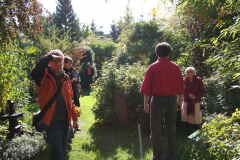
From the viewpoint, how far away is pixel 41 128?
2832 millimetres

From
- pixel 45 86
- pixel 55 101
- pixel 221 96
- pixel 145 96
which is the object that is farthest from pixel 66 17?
pixel 55 101

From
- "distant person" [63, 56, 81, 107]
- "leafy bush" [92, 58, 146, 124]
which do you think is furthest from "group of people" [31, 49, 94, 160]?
"leafy bush" [92, 58, 146, 124]

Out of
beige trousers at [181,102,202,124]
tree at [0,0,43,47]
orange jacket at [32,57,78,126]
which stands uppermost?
tree at [0,0,43,47]

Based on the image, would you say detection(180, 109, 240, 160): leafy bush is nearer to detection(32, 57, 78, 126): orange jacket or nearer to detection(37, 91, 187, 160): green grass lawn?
detection(37, 91, 187, 160): green grass lawn

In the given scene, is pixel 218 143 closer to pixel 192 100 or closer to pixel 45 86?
pixel 192 100

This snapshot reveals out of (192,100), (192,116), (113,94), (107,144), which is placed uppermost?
(113,94)

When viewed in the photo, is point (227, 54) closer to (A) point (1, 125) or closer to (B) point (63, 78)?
(B) point (63, 78)

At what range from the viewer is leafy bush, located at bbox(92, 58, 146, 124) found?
535 centimetres

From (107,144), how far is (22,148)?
1785 mm

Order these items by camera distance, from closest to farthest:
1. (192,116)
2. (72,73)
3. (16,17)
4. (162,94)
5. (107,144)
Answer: (162,94) < (16,17) < (107,144) < (192,116) < (72,73)

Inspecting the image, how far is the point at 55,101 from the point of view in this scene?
260 cm

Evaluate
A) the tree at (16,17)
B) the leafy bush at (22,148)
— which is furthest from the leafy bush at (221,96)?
the tree at (16,17)

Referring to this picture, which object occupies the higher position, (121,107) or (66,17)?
(66,17)

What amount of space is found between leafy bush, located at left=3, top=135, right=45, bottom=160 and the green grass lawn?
197 mm
